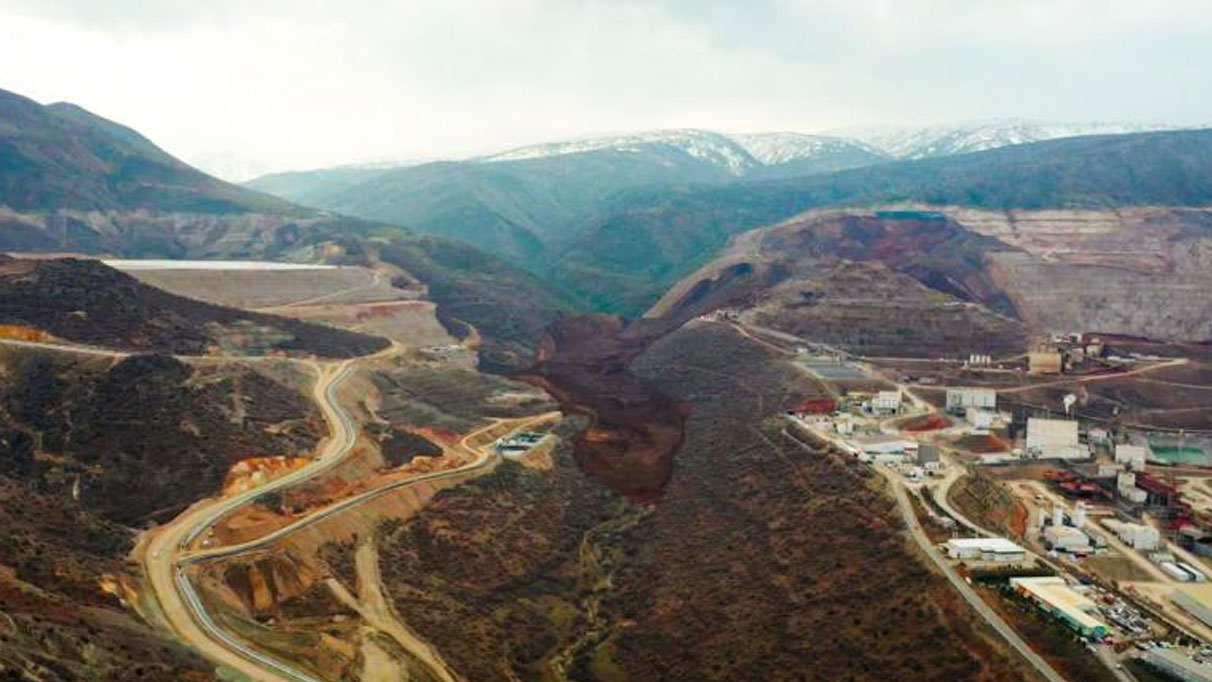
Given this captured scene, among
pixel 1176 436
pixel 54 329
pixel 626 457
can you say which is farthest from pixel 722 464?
pixel 54 329

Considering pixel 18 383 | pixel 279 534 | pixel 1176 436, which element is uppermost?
pixel 18 383

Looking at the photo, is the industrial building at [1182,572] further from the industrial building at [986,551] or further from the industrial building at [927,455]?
the industrial building at [927,455]

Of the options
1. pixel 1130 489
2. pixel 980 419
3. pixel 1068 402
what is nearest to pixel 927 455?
pixel 1130 489

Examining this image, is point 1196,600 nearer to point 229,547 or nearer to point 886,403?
point 886,403

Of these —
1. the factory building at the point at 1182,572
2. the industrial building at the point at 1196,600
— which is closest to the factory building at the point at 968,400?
the factory building at the point at 1182,572

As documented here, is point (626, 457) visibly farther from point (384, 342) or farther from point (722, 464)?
point (384, 342)

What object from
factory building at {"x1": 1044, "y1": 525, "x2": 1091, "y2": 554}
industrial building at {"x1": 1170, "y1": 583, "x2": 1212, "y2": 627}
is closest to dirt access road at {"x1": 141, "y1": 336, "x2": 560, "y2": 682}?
factory building at {"x1": 1044, "y1": 525, "x2": 1091, "y2": 554}
